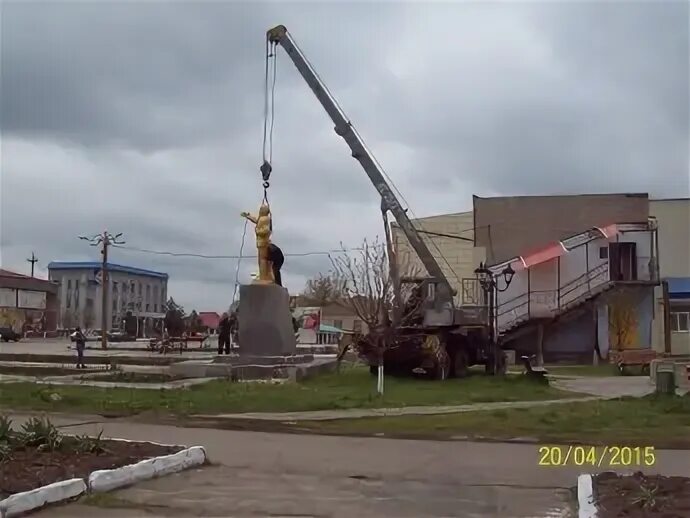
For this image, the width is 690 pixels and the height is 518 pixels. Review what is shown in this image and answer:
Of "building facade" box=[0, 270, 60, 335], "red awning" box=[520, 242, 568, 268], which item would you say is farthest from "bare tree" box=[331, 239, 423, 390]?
"building facade" box=[0, 270, 60, 335]

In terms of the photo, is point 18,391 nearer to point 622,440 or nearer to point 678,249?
point 622,440

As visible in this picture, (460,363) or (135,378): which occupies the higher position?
(460,363)

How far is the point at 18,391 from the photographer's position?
67.9 feet

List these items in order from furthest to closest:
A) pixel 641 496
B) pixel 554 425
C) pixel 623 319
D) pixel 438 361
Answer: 1. pixel 623 319
2. pixel 438 361
3. pixel 554 425
4. pixel 641 496

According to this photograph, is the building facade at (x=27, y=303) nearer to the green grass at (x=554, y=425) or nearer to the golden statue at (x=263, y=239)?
the golden statue at (x=263, y=239)

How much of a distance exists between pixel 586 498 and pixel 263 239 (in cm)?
1978

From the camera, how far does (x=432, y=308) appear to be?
28203 mm

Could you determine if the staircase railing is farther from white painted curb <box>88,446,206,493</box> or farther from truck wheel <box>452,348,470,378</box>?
white painted curb <box>88,446,206,493</box>

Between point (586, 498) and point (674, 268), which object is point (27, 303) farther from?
point (586, 498)

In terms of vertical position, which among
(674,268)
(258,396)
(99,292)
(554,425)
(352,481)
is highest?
(99,292)

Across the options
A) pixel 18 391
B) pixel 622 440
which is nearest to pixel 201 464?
pixel 622 440

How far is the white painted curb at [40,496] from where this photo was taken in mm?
7927

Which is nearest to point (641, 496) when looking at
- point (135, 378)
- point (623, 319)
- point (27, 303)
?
point (135, 378)

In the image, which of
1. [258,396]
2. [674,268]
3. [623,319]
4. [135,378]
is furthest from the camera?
[674,268]
